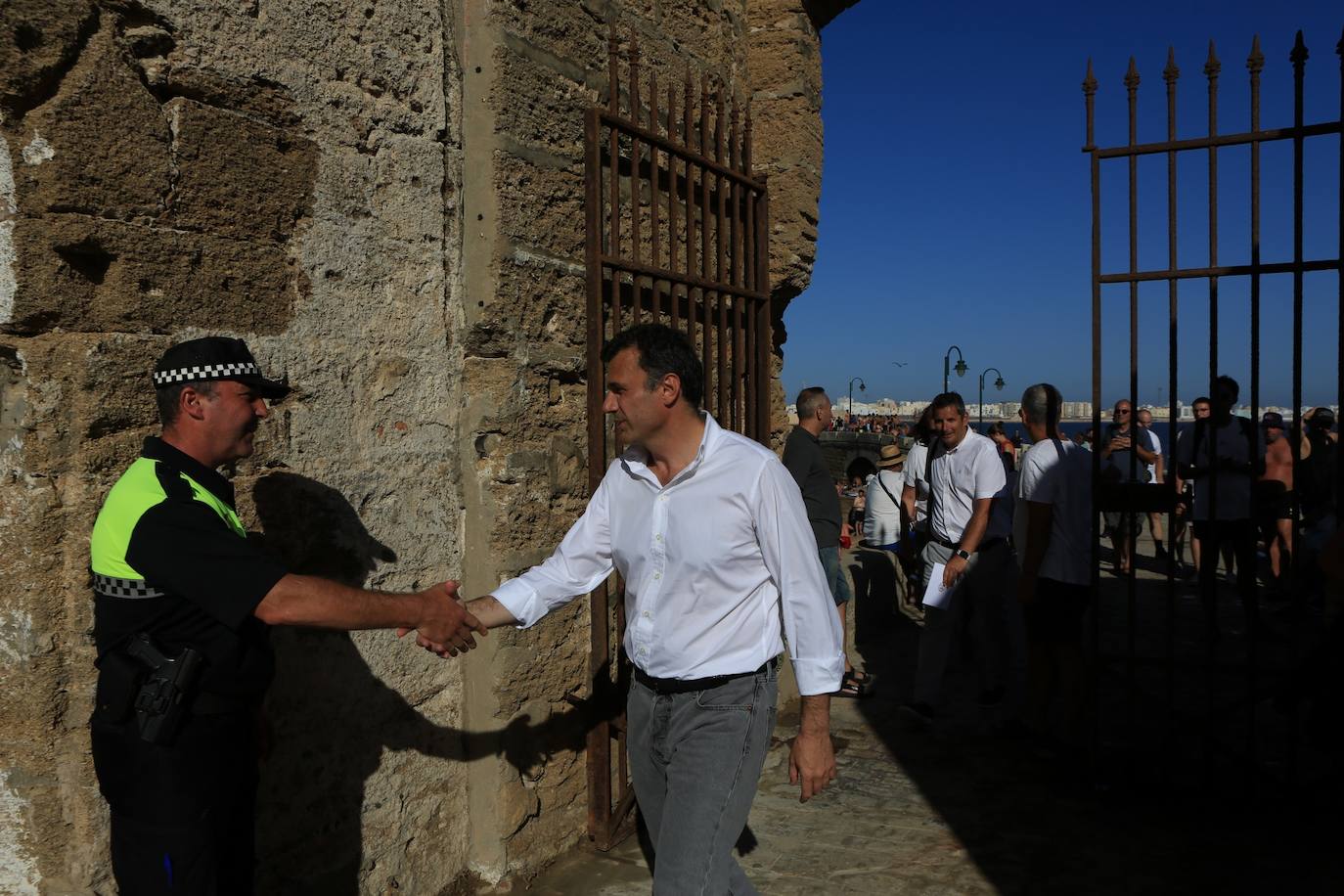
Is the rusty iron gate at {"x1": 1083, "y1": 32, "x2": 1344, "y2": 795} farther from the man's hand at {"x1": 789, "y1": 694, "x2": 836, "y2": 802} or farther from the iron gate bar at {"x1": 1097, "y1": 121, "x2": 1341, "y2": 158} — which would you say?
the man's hand at {"x1": 789, "y1": 694, "x2": 836, "y2": 802}

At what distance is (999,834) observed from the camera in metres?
3.87

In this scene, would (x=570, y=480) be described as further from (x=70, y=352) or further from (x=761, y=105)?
(x=761, y=105)

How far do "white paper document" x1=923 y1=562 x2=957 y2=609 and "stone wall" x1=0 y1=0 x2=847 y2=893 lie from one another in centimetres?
214

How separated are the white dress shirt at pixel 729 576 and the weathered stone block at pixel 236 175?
1.32 meters

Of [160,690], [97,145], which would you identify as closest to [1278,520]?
[160,690]

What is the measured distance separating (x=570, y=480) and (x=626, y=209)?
45.4 inches

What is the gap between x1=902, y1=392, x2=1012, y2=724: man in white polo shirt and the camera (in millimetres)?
4980

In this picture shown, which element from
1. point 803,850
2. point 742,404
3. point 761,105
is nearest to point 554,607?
point 803,850

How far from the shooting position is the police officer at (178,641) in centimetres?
202

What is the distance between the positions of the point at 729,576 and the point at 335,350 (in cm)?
137

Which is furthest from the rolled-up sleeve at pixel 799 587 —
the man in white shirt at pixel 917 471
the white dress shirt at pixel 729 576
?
the man in white shirt at pixel 917 471

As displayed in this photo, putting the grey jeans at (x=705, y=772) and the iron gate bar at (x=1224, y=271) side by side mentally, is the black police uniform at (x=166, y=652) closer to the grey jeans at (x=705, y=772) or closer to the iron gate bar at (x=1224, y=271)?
the grey jeans at (x=705, y=772)

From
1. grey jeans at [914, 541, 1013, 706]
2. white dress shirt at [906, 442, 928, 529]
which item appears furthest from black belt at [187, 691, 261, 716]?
white dress shirt at [906, 442, 928, 529]

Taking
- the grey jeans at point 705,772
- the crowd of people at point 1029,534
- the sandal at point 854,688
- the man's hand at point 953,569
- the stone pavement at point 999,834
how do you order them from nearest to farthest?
the grey jeans at point 705,772
the stone pavement at point 999,834
the crowd of people at point 1029,534
the man's hand at point 953,569
the sandal at point 854,688
